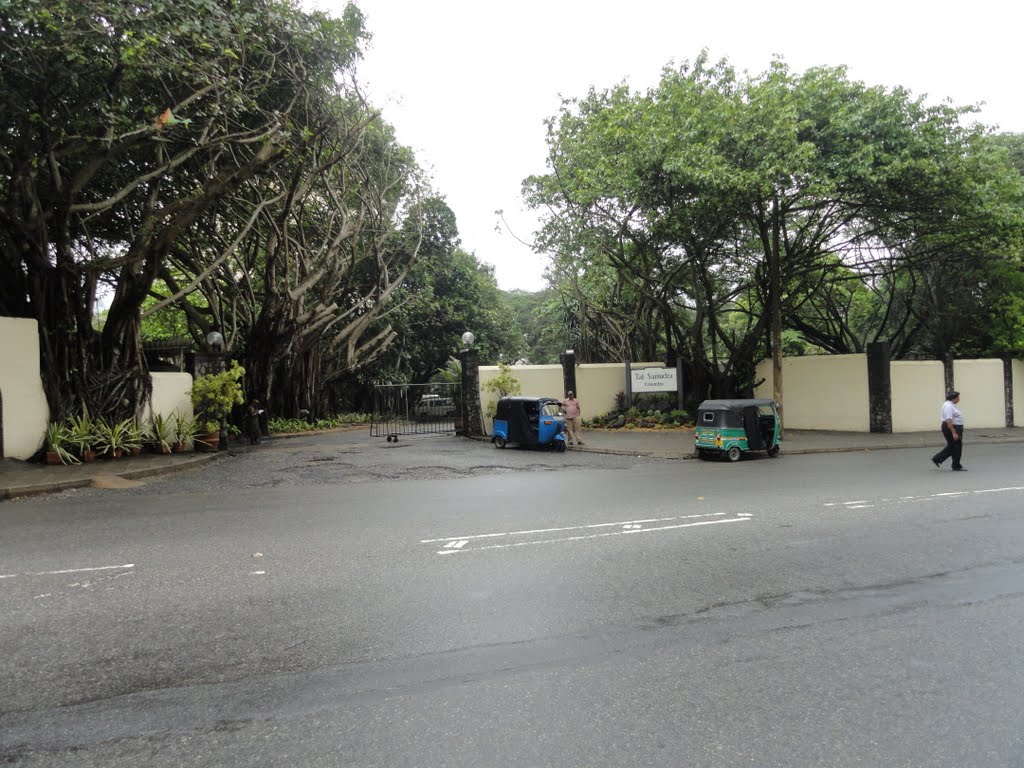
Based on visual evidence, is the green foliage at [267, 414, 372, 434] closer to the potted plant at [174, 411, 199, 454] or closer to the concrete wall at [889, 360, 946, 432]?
the potted plant at [174, 411, 199, 454]

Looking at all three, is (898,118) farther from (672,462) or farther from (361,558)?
(361,558)

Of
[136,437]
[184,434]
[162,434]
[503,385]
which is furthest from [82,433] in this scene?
[503,385]

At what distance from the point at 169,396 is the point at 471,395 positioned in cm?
904

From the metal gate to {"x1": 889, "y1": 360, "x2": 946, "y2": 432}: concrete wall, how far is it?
14.6 meters

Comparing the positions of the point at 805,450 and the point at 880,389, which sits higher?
the point at 880,389

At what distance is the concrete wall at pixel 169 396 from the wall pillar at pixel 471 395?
844cm

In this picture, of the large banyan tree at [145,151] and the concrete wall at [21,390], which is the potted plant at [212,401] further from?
the concrete wall at [21,390]

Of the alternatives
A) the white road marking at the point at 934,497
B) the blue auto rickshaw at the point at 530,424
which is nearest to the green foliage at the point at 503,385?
the blue auto rickshaw at the point at 530,424

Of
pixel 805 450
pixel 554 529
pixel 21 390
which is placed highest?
pixel 21 390

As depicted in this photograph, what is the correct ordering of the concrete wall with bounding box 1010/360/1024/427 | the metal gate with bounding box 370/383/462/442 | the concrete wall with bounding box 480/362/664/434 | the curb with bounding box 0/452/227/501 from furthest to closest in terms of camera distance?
the metal gate with bounding box 370/383/462/442 < the concrete wall with bounding box 480/362/664/434 < the concrete wall with bounding box 1010/360/1024/427 < the curb with bounding box 0/452/227/501

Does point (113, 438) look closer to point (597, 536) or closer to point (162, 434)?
point (162, 434)

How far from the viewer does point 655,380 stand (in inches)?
893

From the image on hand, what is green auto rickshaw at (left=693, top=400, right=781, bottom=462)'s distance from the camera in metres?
15.4

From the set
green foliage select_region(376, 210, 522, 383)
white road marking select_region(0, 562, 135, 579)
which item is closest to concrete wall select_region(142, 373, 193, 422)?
white road marking select_region(0, 562, 135, 579)
